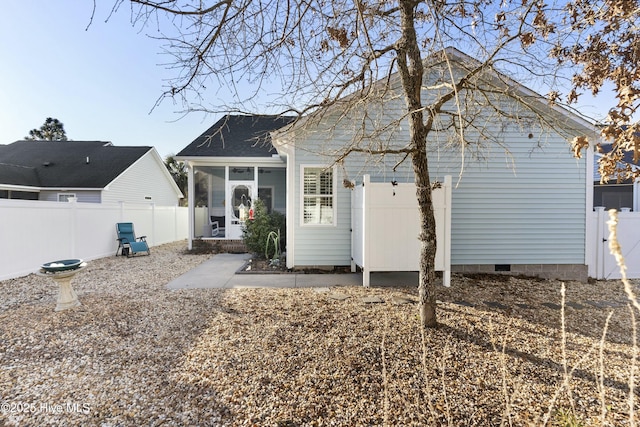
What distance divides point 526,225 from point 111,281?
9.58 meters

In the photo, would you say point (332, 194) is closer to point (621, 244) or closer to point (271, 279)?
point (271, 279)

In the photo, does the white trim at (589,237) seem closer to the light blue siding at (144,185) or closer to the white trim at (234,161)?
the white trim at (234,161)

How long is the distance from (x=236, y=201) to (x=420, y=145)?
28.8 feet

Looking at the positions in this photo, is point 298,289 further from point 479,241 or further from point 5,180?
point 5,180

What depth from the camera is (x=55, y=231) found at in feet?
25.3

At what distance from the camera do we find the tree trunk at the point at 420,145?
3.51 metres

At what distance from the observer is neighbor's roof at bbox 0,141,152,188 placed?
551 inches

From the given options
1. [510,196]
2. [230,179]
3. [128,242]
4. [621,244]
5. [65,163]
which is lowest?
[128,242]

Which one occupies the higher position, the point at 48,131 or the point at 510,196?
the point at 48,131

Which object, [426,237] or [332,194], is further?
[332,194]

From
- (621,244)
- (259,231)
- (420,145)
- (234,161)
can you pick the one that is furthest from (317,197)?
(621,244)

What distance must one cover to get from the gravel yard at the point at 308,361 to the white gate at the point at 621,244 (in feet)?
7.26

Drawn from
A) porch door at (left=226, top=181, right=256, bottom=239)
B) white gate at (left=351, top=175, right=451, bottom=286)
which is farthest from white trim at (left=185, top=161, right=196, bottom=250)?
white gate at (left=351, top=175, right=451, bottom=286)

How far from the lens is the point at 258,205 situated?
8719 mm
